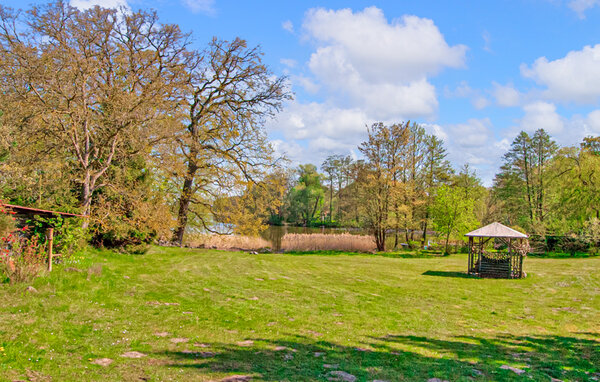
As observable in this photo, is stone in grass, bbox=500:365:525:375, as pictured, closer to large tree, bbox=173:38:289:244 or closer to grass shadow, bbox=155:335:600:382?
grass shadow, bbox=155:335:600:382

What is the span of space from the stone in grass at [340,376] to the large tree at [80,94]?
37.1 ft

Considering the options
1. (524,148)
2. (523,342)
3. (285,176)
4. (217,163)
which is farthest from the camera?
(524,148)

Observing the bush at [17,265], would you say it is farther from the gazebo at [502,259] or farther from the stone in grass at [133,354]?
the gazebo at [502,259]

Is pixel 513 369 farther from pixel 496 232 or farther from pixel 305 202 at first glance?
pixel 305 202

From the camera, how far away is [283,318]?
29.3ft

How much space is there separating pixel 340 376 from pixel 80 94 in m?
12.6

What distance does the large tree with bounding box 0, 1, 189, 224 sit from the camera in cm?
1257

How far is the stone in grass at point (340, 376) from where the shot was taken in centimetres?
540

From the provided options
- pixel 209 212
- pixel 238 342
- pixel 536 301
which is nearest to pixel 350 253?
pixel 209 212

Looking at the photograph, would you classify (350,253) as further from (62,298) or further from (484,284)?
(62,298)

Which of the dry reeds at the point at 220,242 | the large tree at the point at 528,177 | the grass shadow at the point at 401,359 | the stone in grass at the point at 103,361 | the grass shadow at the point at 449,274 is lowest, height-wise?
the grass shadow at the point at 449,274

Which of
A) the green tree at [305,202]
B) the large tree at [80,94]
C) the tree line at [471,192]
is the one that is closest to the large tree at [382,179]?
the tree line at [471,192]

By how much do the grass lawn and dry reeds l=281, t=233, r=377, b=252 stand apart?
15.8 metres

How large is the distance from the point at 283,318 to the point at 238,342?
7.16ft
